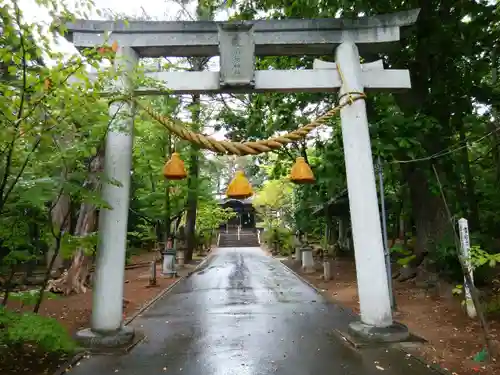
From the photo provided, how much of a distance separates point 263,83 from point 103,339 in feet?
16.6

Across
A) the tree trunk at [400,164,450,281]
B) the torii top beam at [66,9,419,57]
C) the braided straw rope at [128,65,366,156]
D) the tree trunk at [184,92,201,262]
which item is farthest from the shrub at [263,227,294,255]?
the braided straw rope at [128,65,366,156]

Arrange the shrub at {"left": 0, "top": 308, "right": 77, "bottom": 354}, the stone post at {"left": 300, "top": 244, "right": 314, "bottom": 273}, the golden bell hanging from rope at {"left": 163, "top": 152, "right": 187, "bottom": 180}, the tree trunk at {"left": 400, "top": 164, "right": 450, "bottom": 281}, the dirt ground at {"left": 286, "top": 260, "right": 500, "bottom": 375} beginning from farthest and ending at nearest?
the stone post at {"left": 300, "top": 244, "right": 314, "bottom": 273} → the tree trunk at {"left": 400, "top": 164, "right": 450, "bottom": 281} → the golden bell hanging from rope at {"left": 163, "top": 152, "right": 187, "bottom": 180} → the dirt ground at {"left": 286, "top": 260, "right": 500, "bottom": 375} → the shrub at {"left": 0, "top": 308, "right": 77, "bottom": 354}

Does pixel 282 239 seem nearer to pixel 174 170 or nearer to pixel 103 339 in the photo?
pixel 174 170

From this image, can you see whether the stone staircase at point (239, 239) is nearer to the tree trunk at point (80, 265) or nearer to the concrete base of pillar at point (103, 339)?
the tree trunk at point (80, 265)

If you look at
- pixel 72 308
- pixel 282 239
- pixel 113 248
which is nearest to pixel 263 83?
pixel 113 248

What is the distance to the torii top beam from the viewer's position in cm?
718

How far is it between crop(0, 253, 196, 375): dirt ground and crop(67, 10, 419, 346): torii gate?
826 millimetres

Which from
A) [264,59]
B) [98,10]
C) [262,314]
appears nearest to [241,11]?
[264,59]

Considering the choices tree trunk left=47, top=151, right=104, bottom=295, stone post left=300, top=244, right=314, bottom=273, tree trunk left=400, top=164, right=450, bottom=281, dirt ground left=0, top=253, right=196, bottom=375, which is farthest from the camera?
stone post left=300, top=244, right=314, bottom=273

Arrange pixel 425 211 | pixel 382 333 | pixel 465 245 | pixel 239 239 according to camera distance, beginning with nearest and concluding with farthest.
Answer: pixel 382 333, pixel 465 245, pixel 425 211, pixel 239 239

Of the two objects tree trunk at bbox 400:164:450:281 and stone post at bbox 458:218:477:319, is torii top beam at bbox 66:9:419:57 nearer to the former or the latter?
stone post at bbox 458:218:477:319

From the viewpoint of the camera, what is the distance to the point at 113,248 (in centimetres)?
686

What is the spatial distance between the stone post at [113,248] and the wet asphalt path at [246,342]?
1.75ft

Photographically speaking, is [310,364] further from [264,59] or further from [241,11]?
[264,59]
